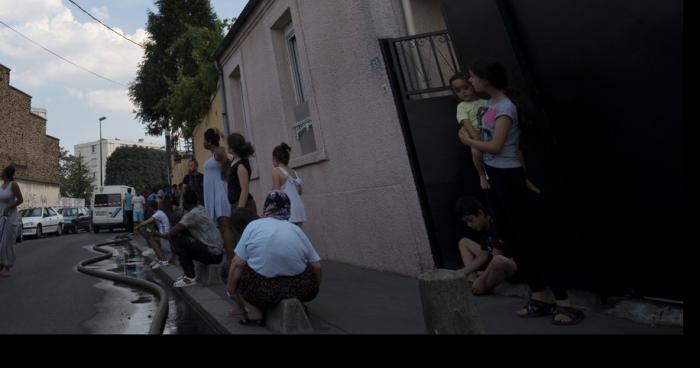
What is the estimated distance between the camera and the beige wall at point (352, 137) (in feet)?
18.4

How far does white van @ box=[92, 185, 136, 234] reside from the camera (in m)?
25.0

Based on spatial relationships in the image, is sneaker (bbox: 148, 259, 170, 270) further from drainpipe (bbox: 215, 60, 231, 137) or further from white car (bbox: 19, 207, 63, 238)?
white car (bbox: 19, 207, 63, 238)

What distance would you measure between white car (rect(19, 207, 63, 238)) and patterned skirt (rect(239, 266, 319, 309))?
71.1ft

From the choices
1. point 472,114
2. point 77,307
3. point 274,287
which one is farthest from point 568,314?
point 77,307

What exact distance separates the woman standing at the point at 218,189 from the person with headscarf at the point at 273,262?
1.86 metres

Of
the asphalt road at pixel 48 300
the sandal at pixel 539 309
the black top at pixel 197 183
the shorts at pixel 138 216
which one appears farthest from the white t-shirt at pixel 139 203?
the sandal at pixel 539 309

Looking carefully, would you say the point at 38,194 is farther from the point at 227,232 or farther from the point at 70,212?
the point at 227,232

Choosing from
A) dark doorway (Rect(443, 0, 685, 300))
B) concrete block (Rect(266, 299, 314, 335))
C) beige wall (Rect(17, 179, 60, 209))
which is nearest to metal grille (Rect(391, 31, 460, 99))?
dark doorway (Rect(443, 0, 685, 300))

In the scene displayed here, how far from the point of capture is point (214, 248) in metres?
5.98
